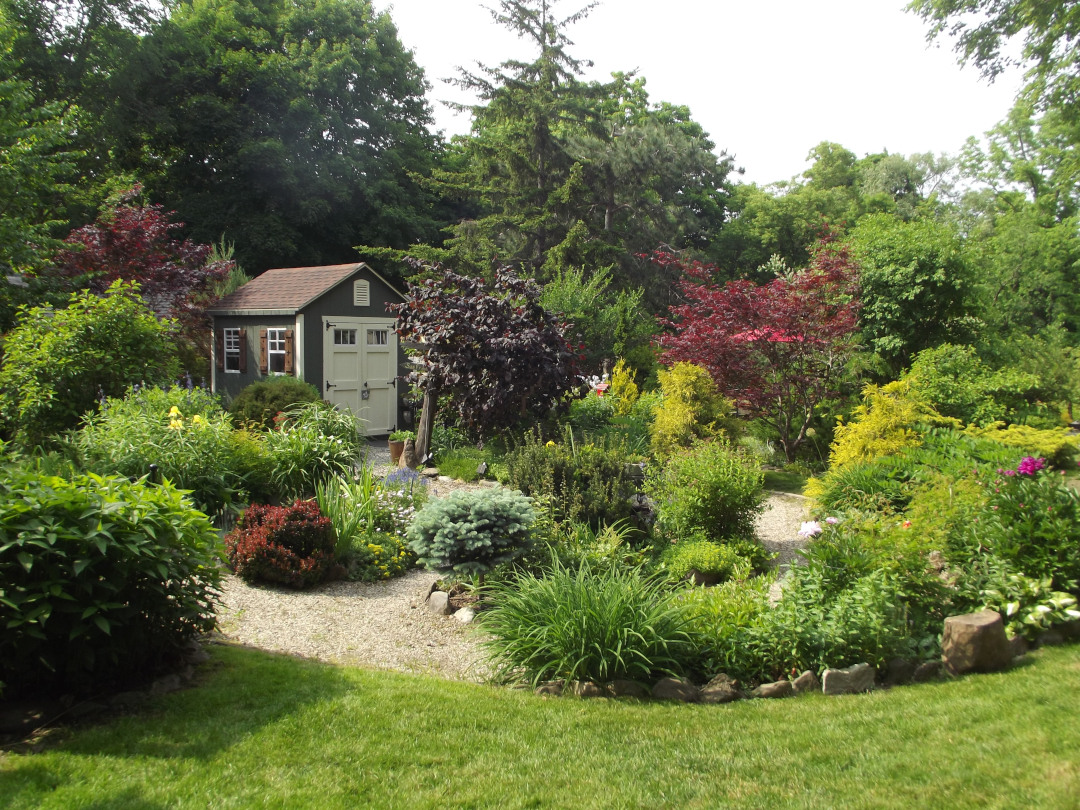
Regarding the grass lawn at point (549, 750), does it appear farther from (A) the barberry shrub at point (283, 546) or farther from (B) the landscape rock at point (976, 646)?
(A) the barberry shrub at point (283, 546)

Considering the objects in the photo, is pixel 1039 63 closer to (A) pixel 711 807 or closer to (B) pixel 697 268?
(B) pixel 697 268

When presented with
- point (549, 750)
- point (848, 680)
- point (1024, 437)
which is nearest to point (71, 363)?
point (549, 750)

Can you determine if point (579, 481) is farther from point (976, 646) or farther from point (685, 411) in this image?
point (976, 646)

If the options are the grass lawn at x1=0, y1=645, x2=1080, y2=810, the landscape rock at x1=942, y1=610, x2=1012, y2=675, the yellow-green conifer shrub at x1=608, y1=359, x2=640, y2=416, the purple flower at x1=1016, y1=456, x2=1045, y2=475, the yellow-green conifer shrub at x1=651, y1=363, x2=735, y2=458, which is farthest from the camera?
the yellow-green conifer shrub at x1=608, y1=359, x2=640, y2=416

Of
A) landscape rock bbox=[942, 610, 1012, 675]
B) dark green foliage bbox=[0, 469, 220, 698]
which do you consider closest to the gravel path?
dark green foliage bbox=[0, 469, 220, 698]

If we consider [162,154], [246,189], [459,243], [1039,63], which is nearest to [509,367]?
[1039,63]

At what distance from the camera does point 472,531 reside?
5852mm

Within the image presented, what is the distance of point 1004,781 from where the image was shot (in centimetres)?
308

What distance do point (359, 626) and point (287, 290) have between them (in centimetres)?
1054

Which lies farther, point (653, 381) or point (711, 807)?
point (653, 381)

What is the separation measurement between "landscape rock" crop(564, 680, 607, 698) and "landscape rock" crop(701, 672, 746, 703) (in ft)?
1.91

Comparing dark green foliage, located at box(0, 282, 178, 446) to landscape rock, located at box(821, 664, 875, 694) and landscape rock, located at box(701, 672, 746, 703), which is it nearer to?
landscape rock, located at box(701, 672, 746, 703)

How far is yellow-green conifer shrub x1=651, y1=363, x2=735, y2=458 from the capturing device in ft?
29.6

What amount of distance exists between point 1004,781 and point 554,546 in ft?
12.5
